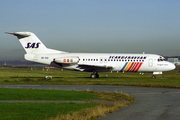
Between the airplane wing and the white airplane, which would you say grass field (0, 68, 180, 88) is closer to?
the airplane wing

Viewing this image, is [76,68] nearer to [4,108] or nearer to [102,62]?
[102,62]

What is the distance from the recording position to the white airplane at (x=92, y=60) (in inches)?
1722

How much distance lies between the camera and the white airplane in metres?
43.8

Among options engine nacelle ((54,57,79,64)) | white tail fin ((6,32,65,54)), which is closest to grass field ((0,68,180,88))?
engine nacelle ((54,57,79,64))

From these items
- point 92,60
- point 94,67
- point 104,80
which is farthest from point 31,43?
point 104,80

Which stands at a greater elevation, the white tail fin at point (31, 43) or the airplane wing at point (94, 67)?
the white tail fin at point (31, 43)

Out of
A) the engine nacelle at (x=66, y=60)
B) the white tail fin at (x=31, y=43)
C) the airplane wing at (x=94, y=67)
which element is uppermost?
the white tail fin at (x=31, y=43)

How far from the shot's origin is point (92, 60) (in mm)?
44688

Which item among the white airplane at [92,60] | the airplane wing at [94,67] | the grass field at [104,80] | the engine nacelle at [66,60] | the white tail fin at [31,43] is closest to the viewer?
the grass field at [104,80]

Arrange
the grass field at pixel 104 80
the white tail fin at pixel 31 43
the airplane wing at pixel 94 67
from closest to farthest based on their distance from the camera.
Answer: the grass field at pixel 104 80 < the airplane wing at pixel 94 67 < the white tail fin at pixel 31 43

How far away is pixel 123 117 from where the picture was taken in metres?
11.5

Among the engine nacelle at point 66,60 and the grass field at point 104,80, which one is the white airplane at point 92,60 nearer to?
the engine nacelle at point 66,60

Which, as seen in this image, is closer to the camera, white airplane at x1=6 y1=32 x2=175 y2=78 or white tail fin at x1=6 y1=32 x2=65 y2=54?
white airplane at x1=6 y1=32 x2=175 y2=78

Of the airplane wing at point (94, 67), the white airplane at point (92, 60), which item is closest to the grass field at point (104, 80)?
the airplane wing at point (94, 67)
